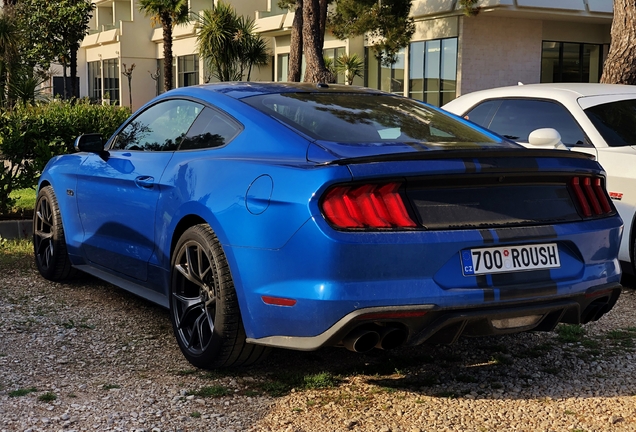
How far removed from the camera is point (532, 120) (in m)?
7.27

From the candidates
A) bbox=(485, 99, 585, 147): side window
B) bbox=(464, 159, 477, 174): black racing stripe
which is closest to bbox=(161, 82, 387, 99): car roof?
bbox=(464, 159, 477, 174): black racing stripe

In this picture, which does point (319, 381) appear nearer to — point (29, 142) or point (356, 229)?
point (356, 229)

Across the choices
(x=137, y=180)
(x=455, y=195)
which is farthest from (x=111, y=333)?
(x=455, y=195)

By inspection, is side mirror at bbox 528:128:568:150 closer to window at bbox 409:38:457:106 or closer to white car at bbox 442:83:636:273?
white car at bbox 442:83:636:273

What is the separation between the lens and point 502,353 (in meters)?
4.75

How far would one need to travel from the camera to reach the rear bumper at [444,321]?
11.5 ft

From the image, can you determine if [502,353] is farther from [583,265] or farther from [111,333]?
[111,333]

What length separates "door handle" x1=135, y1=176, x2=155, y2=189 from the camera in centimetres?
469

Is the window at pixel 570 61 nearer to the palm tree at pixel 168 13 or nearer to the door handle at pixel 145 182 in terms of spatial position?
the palm tree at pixel 168 13

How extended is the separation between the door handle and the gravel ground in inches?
35.8

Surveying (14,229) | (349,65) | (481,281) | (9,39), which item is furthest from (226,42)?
(481,281)

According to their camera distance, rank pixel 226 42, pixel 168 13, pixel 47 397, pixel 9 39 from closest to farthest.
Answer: pixel 47 397 → pixel 9 39 → pixel 226 42 → pixel 168 13

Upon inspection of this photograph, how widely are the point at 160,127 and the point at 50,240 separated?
180cm

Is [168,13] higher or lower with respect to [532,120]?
A: higher
